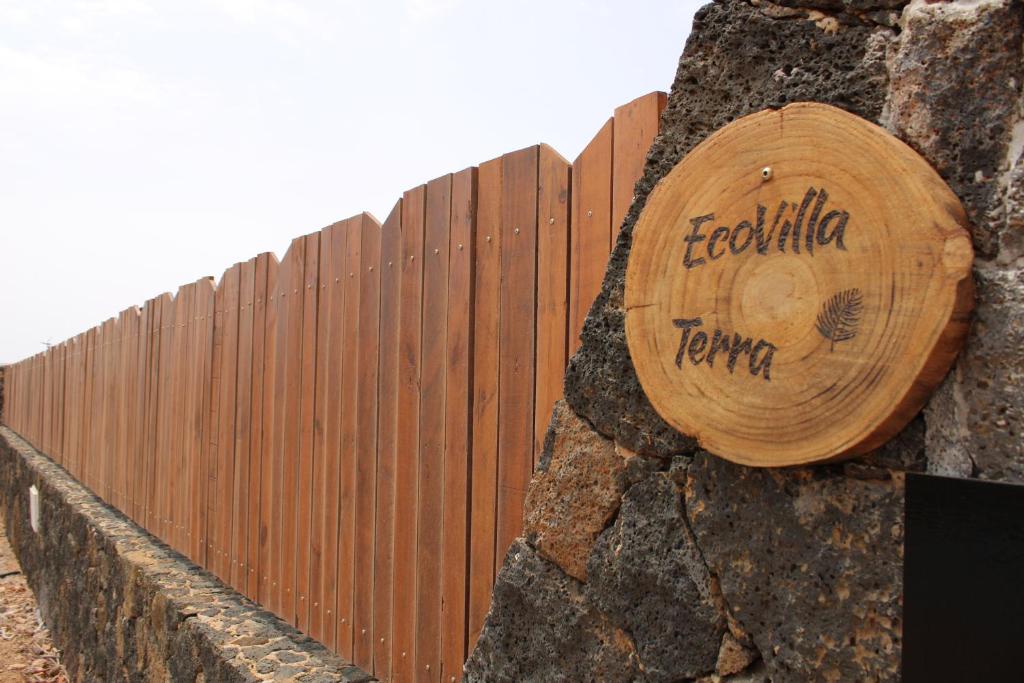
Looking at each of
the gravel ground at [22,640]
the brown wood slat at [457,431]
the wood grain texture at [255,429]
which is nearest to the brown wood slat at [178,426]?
the wood grain texture at [255,429]

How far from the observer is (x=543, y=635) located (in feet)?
5.04

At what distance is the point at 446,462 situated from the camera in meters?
2.38

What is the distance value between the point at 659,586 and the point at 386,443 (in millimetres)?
1535

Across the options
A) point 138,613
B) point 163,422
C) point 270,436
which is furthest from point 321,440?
point 163,422

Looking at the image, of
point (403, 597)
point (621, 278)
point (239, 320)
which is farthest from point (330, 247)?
point (621, 278)

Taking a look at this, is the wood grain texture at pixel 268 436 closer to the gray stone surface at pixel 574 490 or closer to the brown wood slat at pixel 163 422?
the brown wood slat at pixel 163 422

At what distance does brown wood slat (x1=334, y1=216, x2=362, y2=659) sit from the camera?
290 cm

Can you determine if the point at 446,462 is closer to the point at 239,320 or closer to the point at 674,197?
the point at 674,197

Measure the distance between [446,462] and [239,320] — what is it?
2.08m

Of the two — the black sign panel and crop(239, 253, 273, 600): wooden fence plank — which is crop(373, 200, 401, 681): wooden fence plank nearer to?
crop(239, 253, 273, 600): wooden fence plank

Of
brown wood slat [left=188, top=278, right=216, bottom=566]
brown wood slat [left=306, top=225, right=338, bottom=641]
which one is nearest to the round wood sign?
brown wood slat [left=306, top=225, right=338, bottom=641]

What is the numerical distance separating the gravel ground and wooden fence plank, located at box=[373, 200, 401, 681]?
5760 millimetres

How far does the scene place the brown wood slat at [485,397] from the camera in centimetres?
221

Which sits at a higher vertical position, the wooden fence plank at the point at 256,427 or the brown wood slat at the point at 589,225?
the brown wood slat at the point at 589,225
